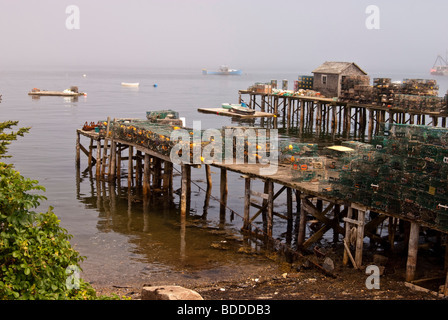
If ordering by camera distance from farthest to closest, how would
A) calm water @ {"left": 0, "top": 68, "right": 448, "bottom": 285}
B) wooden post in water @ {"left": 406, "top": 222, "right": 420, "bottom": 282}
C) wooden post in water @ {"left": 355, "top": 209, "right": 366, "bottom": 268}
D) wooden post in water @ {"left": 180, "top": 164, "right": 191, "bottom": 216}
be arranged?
wooden post in water @ {"left": 180, "top": 164, "right": 191, "bottom": 216}
calm water @ {"left": 0, "top": 68, "right": 448, "bottom": 285}
wooden post in water @ {"left": 355, "top": 209, "right": 366, "bottom": 268}
wooden post in water @ {"left": 406, "top": 222, "right": 420, "bottom": 282}

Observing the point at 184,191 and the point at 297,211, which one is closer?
the point at 184,191

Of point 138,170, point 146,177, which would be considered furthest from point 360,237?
point 138,170

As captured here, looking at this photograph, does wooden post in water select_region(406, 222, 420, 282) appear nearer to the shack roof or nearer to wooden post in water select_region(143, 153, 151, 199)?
wooden post in water select_region(143, 153, 151, 199)

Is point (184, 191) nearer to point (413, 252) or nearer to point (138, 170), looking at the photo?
point (138, 170)

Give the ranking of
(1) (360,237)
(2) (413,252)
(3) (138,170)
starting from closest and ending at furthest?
1. (2) (413,252)
2. (1) (360,237)
3. (3) (138,170)

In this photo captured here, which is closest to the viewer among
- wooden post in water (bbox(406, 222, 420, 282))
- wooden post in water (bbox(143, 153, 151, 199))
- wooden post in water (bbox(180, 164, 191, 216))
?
wooden post in water (bbox(406, 222, 420, 282))

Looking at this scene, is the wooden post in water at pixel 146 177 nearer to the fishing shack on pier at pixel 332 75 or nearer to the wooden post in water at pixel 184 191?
the wooden post in water at pixel 184 191

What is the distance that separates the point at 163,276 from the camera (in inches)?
763

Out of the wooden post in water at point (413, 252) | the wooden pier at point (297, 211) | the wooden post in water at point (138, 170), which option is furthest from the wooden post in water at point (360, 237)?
the wooden post in water at point (138, 170)

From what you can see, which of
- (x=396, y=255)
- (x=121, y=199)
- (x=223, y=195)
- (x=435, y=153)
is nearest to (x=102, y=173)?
(x=121, y=199)

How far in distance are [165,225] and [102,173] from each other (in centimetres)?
1017

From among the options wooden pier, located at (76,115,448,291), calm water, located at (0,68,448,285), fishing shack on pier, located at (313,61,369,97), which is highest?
fishing shack on pier, located at (313,61,369,97)

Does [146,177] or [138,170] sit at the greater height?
[146,177]

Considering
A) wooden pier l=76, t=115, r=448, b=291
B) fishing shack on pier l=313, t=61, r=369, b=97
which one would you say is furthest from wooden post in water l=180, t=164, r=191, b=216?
fishing shack on pier l=313, t=61, r=369, b=97
